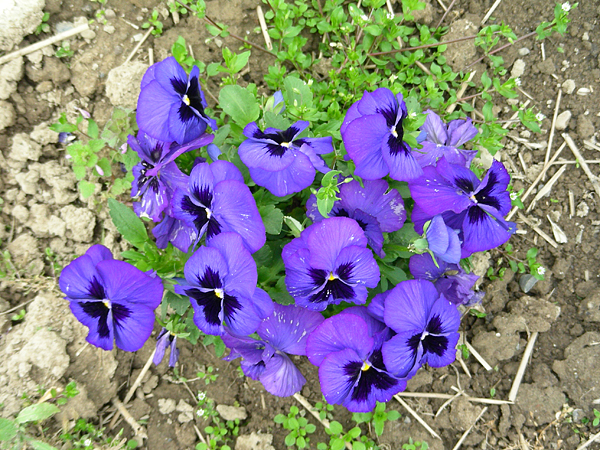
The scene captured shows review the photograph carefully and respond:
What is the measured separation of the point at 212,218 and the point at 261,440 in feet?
5.76

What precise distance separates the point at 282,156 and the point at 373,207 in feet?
1.64

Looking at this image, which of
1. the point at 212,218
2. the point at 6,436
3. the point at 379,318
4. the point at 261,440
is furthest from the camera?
the point at 261,440

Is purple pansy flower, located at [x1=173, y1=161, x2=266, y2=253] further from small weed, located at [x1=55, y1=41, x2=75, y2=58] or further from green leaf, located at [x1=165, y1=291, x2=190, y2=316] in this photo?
small weed, located at [x1=55, y1=41, x2=75, y2=58]

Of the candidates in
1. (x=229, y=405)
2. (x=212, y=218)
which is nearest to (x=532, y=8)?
(x=212, y=218)

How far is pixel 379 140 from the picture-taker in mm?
1799

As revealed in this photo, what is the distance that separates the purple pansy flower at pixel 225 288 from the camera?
1.71 metres

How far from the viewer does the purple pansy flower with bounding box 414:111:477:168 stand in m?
2.20

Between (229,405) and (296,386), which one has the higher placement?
(296,386)

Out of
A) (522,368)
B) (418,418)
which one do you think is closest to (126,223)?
(418,418)

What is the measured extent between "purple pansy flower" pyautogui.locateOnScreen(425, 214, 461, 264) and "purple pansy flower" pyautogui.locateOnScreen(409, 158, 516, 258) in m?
0.11

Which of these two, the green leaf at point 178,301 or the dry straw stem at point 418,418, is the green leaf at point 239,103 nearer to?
the green leaf at point 178,301

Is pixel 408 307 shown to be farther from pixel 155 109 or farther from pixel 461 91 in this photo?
pixel 461 91

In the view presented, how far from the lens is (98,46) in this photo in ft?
10.1

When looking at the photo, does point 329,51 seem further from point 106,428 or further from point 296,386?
point 106,428
